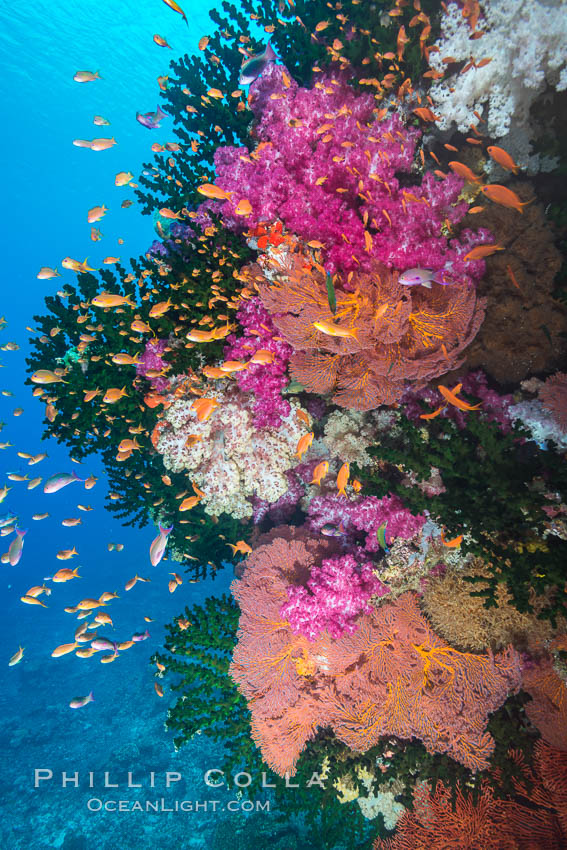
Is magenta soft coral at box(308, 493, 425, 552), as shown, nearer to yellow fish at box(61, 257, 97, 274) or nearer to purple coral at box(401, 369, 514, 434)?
purple coral at box(401, 369, 514, 434)

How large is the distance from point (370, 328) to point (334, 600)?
3.29 m

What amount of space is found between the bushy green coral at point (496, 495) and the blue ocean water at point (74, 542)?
29.8 ft

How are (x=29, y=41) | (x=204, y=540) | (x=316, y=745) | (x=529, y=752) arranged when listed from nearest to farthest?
(x=529, y=752)
(x=316, y=745)
(x=204, y=540)
(x=29, y=41)

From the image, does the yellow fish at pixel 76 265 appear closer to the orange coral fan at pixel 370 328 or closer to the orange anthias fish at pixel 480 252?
the orange coral fan at pixel 370 328

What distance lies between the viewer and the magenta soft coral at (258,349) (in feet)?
16.9

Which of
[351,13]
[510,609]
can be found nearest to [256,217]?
[351,13]

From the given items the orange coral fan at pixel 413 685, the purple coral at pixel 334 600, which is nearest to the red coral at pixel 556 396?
the orange coral fan at pixel 413 685

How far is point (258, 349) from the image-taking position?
5.09 meters

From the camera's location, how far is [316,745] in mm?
5598

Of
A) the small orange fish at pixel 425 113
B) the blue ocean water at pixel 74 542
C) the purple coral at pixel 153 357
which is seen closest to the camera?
the small orange fish at pixel 425 113

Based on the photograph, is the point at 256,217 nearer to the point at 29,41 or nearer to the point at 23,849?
the point at 23,849

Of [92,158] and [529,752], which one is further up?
[92,158]

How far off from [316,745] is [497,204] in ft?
24.9

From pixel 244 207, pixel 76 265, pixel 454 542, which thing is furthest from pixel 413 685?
pixel 76 265
